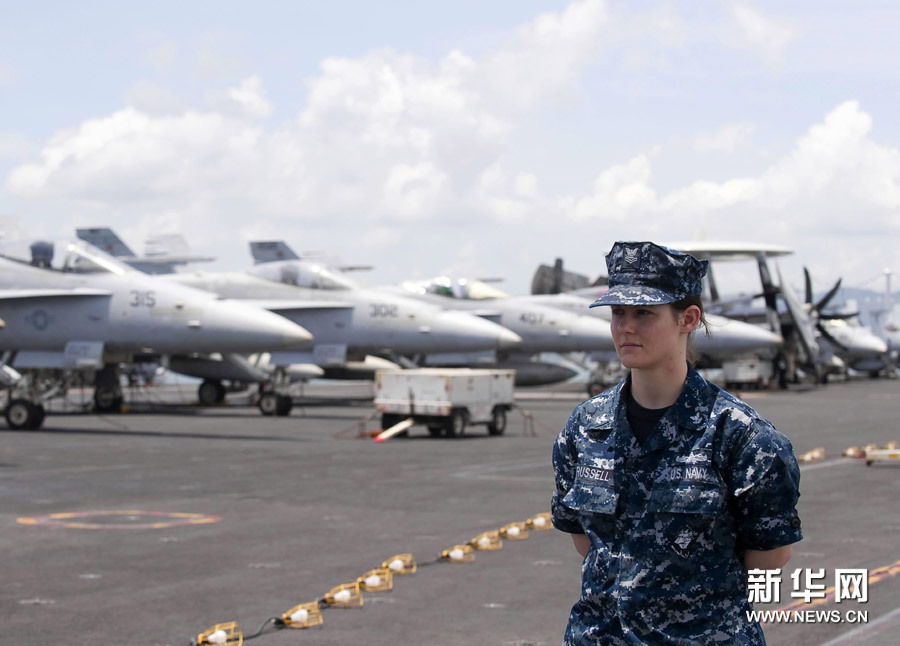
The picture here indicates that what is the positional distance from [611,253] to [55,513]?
31.7ft

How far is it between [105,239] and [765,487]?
1616 inches

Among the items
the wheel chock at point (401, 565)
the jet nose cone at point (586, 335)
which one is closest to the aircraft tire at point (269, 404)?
the jet nose cone at point (586, 335)

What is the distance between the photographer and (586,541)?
139 inches

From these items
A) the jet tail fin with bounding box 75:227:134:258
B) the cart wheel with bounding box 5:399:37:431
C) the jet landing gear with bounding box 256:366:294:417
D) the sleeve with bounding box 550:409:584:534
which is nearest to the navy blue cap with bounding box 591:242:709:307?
the sleeve with bounding box 550:409:584:534

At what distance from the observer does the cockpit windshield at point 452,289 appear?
36188mm

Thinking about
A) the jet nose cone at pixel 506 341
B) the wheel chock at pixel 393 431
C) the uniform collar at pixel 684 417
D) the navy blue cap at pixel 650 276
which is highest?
the jet nose cone at pixel 506 341

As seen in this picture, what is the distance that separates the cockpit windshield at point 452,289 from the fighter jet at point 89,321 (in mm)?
13479

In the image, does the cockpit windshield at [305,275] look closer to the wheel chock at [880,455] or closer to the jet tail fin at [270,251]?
the jet tail fin at [270,251]

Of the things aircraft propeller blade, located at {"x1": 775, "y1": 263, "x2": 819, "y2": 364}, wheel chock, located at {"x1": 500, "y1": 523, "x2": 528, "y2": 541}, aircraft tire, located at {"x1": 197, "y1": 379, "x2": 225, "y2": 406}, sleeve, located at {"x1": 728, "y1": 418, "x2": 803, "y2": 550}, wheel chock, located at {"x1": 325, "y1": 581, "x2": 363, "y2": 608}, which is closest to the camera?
sleeve, located at {"x1": 728, "y1": 418, "x2": 803, "y2": 550}

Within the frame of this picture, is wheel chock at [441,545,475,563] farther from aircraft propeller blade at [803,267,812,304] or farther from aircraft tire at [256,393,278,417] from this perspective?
aircraft propeller blade at [803,267,812,304]

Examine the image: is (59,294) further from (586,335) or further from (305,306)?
(586,335)

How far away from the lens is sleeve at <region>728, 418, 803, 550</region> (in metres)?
3.18

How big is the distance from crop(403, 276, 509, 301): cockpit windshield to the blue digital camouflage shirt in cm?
3277

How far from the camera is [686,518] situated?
10.5 ft
